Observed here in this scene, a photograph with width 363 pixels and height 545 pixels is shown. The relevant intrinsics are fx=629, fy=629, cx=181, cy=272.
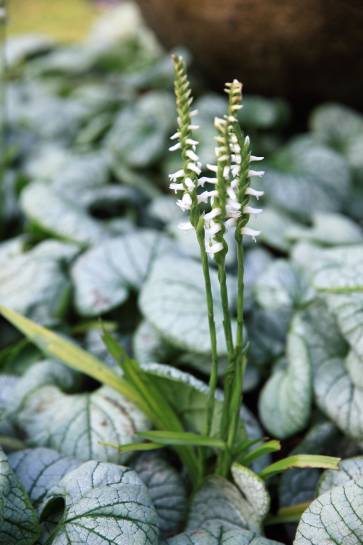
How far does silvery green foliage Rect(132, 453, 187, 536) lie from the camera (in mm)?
1412

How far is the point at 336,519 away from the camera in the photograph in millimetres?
1170

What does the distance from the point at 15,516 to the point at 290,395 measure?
724mm

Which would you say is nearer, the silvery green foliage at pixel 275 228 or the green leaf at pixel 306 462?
the green leaf at pixel 306 462

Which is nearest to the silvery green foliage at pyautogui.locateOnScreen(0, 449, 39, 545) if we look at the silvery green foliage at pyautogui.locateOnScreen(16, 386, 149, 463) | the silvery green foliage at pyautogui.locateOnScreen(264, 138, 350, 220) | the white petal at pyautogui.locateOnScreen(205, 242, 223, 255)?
the silvery green foliage at pyautogui.locateOnScreen(16, 386, 149, 463)

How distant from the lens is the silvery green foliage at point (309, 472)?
4.97ft

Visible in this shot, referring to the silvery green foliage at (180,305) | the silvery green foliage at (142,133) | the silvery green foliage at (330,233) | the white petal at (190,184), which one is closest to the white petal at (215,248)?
the white petal at (190,184)

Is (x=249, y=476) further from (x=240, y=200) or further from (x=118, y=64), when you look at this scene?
(x=118, y=64)

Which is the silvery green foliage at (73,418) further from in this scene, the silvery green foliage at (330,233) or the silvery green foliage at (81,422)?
the silvery green foliage at (330,233)

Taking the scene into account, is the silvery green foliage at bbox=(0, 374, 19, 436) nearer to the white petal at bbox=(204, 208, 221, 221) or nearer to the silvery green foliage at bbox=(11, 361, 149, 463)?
the silvery green foliage at bbox=(11, 361, 149, 463)

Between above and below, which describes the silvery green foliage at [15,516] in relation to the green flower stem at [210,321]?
below

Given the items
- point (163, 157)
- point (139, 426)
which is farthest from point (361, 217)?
point (139, 426)

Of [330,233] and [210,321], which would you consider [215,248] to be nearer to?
[210,321]

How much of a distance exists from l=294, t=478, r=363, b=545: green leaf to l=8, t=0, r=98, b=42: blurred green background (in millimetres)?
4961

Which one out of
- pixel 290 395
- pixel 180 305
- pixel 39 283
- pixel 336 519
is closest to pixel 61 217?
pixel 39 283
